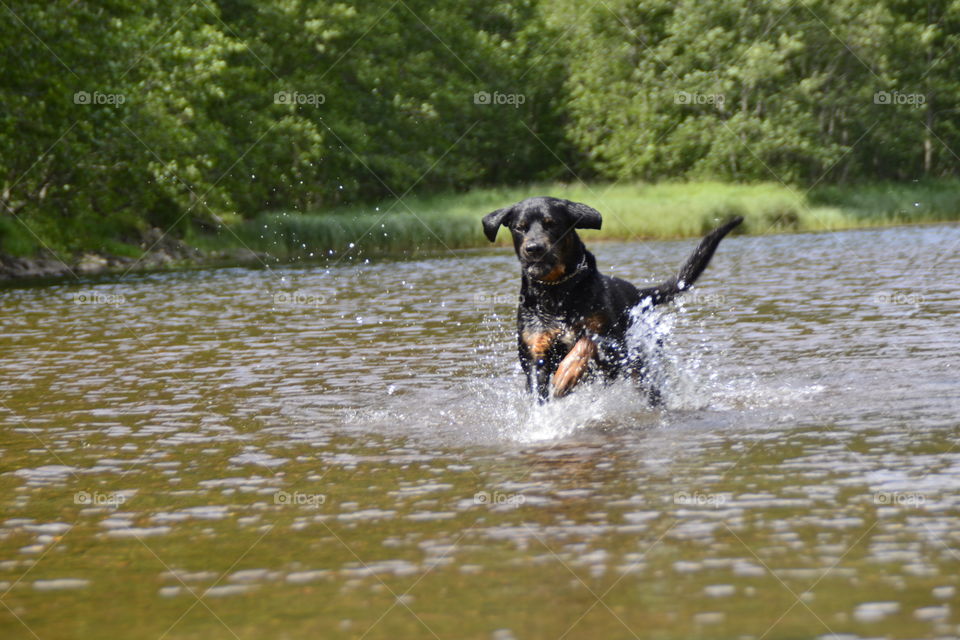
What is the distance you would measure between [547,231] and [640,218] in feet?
80.3

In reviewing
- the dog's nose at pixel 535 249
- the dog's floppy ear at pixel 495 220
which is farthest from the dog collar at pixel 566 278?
the dog's floppy ear at pixel 495 220

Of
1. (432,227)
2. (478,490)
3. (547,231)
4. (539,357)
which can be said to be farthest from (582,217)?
(432,227)

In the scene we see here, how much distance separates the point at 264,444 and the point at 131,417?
1.58 metres

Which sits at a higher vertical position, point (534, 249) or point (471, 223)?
point (534, 249)

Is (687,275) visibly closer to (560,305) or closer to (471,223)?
(560,305)

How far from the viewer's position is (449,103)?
1924 inches

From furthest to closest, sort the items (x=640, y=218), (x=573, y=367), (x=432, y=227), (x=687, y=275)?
1. (x=432, y=227)
2. (x=640, y=218)
3. (x=687, y=275)
4. (x=573, y=367)

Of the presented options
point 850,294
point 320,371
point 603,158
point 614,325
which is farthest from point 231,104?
point 614,325

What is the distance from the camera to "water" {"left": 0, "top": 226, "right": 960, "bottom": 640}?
400cm

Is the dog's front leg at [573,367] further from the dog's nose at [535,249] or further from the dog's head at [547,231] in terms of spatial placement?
the dog's nose at [535,249]

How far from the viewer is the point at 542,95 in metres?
52.8

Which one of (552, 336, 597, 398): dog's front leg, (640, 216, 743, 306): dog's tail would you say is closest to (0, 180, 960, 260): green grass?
(640, 216, 743, 306): dog's tail

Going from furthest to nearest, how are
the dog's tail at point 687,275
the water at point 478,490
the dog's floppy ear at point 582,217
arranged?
the dog's tail at point 687,275 → the dog's floppy ear at point 582,217 → the water at point 478,490

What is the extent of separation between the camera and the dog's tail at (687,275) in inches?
341
